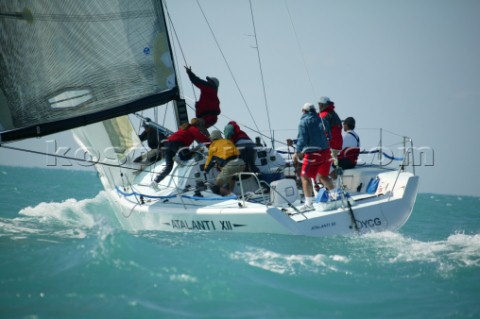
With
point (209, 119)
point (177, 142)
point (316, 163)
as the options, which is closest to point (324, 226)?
point (316, 163)

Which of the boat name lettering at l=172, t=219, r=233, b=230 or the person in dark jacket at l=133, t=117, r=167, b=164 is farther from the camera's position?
the person in dark jacket at l=133, t=117, r=167, b=164

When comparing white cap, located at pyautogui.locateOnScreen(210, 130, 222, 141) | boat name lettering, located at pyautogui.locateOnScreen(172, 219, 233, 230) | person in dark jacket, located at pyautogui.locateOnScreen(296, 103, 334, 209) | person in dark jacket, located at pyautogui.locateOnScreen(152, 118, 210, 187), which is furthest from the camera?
person in dark jacket, located at pyautogui.locateOnScreen(152, 118, 210, 187)

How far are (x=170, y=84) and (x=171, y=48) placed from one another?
2.00 ft

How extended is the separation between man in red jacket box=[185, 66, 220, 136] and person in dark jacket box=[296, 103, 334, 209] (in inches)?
121

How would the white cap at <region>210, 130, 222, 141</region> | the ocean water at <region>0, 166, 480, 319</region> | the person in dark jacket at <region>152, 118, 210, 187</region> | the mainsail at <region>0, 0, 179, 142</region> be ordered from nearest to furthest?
the ocean water at <region>0, 166, 480, 319</region>, the mainsail at <region>0, 0, 179, 142</region>, the white cap at <region>210, 130, 222, 141</region>, the person in dark jacket at <region>152, 118, 210, 187</region>

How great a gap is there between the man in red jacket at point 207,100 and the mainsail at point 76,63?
1.29 m

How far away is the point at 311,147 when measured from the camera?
774 cm

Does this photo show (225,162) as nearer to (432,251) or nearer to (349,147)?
(349,147)

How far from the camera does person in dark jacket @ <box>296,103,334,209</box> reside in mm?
7750

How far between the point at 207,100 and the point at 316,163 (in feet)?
11.3

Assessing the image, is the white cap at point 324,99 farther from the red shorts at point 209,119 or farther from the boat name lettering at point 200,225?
the boat name lettering at point 200,225

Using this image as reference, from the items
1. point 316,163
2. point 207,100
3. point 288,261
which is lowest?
point 288,261

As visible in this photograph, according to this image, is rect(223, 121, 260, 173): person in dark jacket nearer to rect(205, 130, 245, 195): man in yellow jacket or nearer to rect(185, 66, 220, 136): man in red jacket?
rect(205, 130, 245, 195): man in yellow jacket

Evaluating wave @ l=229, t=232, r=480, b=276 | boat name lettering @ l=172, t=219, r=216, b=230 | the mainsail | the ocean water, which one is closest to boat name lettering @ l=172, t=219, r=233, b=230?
boat name lettering @ l=172, t=219, r=216, b=230
